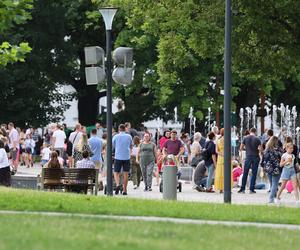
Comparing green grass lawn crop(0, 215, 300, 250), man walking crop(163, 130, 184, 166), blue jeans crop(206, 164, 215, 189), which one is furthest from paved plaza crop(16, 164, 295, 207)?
green grass lawn crop(0, 215, 300, 250)

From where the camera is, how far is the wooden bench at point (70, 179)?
2958 centimetres

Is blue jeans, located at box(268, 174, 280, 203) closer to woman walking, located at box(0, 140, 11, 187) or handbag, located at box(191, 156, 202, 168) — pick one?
woman walking, located at box(0, 140, 11, 187)

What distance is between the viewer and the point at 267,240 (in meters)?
15.1

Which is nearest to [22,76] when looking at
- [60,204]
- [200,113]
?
[200,113]

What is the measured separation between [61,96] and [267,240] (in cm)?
5373

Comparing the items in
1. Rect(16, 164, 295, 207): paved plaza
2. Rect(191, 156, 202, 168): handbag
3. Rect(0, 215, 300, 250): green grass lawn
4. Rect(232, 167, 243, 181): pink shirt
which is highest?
Rect(191, 156, 202, 168): handbag

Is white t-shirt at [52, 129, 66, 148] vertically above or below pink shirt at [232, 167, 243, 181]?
above

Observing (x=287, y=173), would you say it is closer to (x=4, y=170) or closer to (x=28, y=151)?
(x=4, y=170)

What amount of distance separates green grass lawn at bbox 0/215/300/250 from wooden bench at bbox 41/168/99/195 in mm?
12348

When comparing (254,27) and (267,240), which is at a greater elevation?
(254,27)

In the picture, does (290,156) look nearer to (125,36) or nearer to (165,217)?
(165,217)

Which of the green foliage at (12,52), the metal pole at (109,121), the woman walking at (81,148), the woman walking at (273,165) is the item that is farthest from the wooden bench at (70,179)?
the green foliage at (12,52)

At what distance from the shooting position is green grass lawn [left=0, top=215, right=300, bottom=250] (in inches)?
517

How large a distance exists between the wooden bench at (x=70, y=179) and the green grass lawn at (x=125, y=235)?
486 inches
